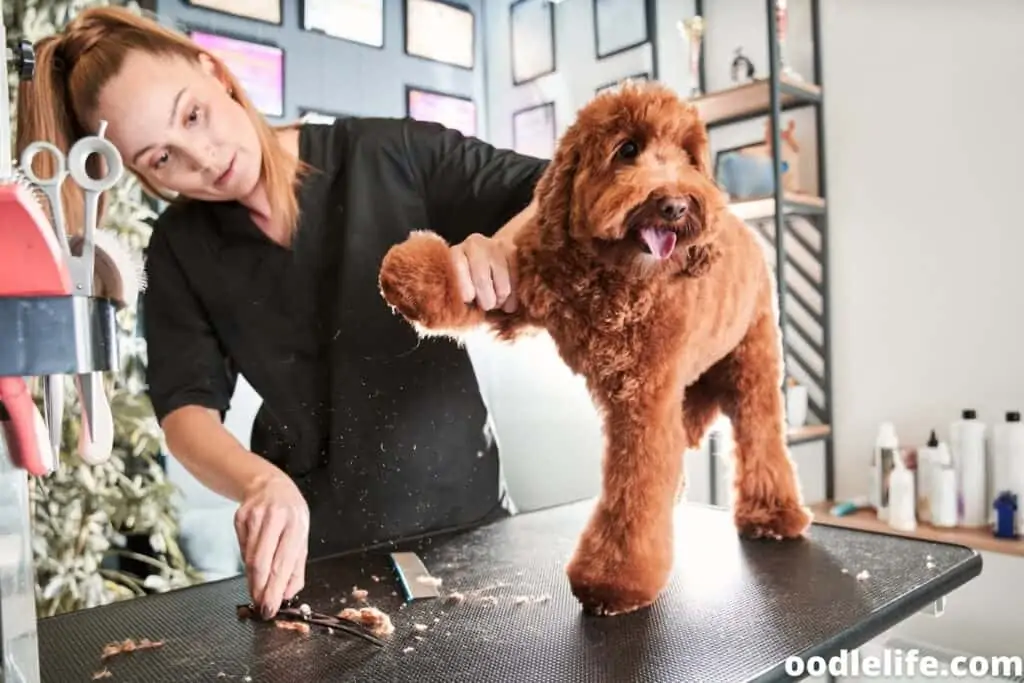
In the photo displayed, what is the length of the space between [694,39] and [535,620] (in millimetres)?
949

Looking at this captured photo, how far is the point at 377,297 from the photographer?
791 millimetres

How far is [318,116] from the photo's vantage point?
34.4 inches

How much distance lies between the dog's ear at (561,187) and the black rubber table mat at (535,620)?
0.32 metres

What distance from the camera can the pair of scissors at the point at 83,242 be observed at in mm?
461

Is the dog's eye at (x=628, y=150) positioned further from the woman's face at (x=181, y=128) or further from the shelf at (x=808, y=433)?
the shelf at (x=808, y=433)

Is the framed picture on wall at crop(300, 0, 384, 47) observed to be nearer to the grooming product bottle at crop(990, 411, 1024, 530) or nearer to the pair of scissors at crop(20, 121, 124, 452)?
the pair of scissors at crop(20, 121, 124, 452)

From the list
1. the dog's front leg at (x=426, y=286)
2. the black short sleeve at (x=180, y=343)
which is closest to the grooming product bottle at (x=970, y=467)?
the dog's front leg at (x=426, y=286)

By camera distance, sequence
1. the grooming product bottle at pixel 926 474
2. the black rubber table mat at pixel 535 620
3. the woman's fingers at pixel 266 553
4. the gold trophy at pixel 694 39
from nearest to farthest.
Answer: the black rubber table mat at pixel 535 620 < the woman's fingers at pixel 266 553 < the gold trophy at pixel 694 39 < the grooming product bottle at pixel 926 474

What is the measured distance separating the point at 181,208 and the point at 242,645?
1.33ft

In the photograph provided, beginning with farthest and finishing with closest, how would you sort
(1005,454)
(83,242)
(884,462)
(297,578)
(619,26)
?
(884,462) < (1005,454) < (619,26) < (297,578) < (83,242)

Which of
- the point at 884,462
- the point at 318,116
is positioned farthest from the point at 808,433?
the point at 318,116

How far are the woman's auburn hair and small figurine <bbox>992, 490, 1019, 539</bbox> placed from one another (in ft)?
3.99

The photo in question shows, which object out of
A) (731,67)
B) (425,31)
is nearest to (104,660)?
(425,31)

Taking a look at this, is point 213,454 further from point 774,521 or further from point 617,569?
point 774,521
